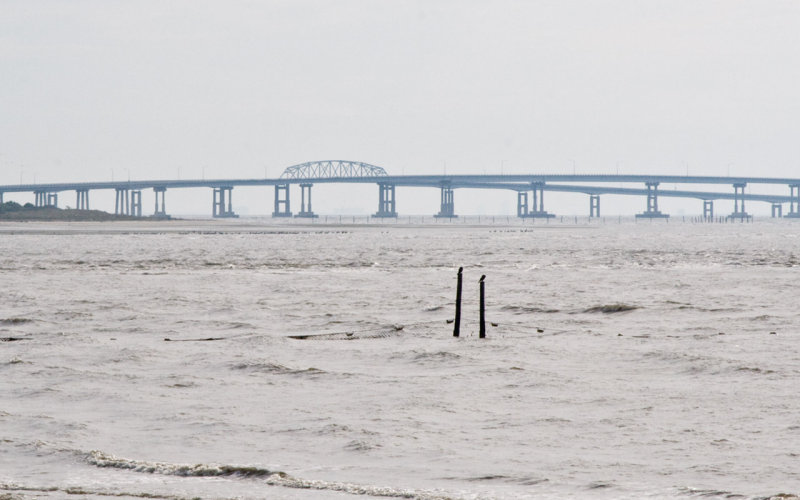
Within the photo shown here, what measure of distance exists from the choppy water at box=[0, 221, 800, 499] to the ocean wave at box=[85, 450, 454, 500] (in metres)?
0.02

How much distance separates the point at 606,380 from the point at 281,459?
19.0ft

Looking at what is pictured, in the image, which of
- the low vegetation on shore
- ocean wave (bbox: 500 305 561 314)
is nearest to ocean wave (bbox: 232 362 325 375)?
ocean wave (bbox: 500 305 561 314)

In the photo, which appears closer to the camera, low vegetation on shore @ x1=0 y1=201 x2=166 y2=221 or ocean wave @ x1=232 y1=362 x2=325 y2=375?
ocean wave @ x1=232 y1=362 x2=325 y2=375

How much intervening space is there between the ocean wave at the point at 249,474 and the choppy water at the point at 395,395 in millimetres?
24

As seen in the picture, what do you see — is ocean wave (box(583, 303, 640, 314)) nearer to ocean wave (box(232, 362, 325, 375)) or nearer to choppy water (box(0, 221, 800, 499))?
choppy water (box(0, 221, 800, 499))

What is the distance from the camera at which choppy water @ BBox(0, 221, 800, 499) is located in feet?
29.8

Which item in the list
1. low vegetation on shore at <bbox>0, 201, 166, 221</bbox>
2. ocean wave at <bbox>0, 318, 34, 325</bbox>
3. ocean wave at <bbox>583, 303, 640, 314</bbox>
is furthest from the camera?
low vegetation on shore at <bbox>0, 201, 166, 221</bbox>

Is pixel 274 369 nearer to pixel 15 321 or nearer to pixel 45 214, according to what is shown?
pixel 15 321

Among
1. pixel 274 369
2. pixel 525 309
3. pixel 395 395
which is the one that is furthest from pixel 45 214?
pixel 395 395

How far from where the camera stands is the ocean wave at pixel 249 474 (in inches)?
337

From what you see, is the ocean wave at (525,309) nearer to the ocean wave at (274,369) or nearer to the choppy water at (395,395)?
the choppy water at (395,395)

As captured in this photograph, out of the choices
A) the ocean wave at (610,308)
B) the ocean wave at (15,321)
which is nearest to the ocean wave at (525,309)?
the ocean wave at (610,308)

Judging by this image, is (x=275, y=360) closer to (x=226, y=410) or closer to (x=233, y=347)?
(x=233, y=347)

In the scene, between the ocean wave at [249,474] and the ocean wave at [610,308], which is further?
the ocean wave at [610,308]
